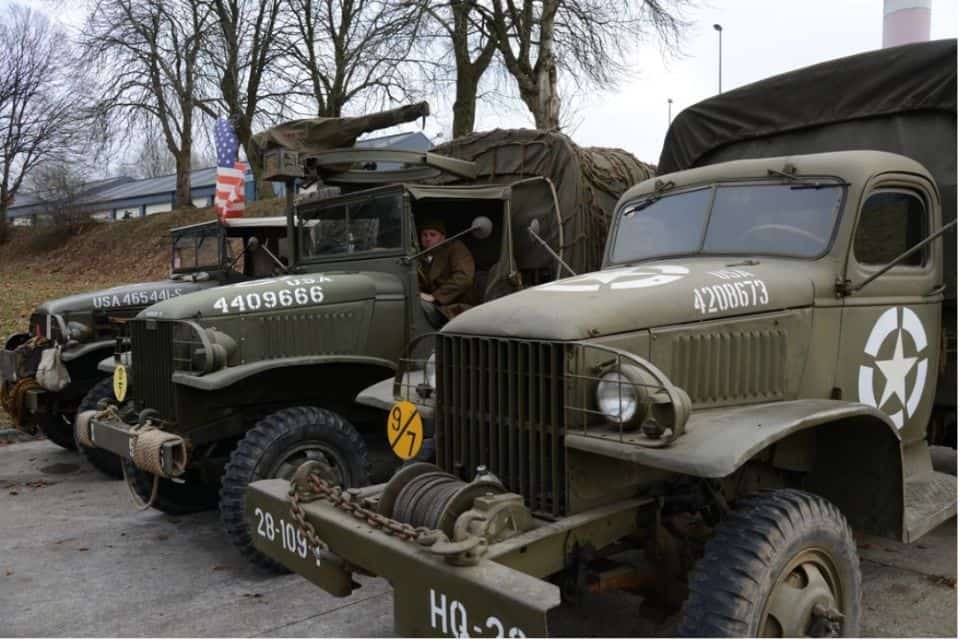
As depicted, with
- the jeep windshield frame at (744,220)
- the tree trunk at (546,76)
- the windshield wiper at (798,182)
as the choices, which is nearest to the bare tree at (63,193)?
the tree trunk at (546,76)

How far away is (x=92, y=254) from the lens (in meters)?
25.1

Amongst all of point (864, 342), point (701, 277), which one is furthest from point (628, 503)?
point (864, 342)

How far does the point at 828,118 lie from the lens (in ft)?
15.6

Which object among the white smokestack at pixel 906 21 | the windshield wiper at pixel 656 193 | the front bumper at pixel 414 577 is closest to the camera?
the front bumper at pixel 414 577

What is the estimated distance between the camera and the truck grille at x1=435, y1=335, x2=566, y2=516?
2910 mm

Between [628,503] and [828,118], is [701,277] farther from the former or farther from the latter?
[828,118]

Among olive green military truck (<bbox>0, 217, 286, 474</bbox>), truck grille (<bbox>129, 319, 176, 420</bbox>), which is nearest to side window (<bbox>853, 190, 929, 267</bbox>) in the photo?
truck grille (<bbox>129, 319, 176, 420</bbox>)

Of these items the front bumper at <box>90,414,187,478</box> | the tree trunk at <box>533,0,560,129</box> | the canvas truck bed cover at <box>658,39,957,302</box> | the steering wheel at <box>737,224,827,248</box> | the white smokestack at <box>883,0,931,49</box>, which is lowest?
the front bumper at <box>90,414,187,478</box>

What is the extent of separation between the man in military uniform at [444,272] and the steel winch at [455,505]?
2603 mm

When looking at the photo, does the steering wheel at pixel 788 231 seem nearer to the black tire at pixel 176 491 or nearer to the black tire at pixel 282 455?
the black tire at pixel 282 455

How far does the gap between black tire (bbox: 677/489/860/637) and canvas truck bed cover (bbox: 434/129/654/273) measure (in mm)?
3468

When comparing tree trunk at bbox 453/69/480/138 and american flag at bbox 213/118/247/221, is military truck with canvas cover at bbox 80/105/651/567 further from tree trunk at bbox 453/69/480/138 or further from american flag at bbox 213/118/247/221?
tree trunk at bbox 453/69/480/138

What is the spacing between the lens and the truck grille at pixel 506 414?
291 cm

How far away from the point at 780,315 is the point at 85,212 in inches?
1189
